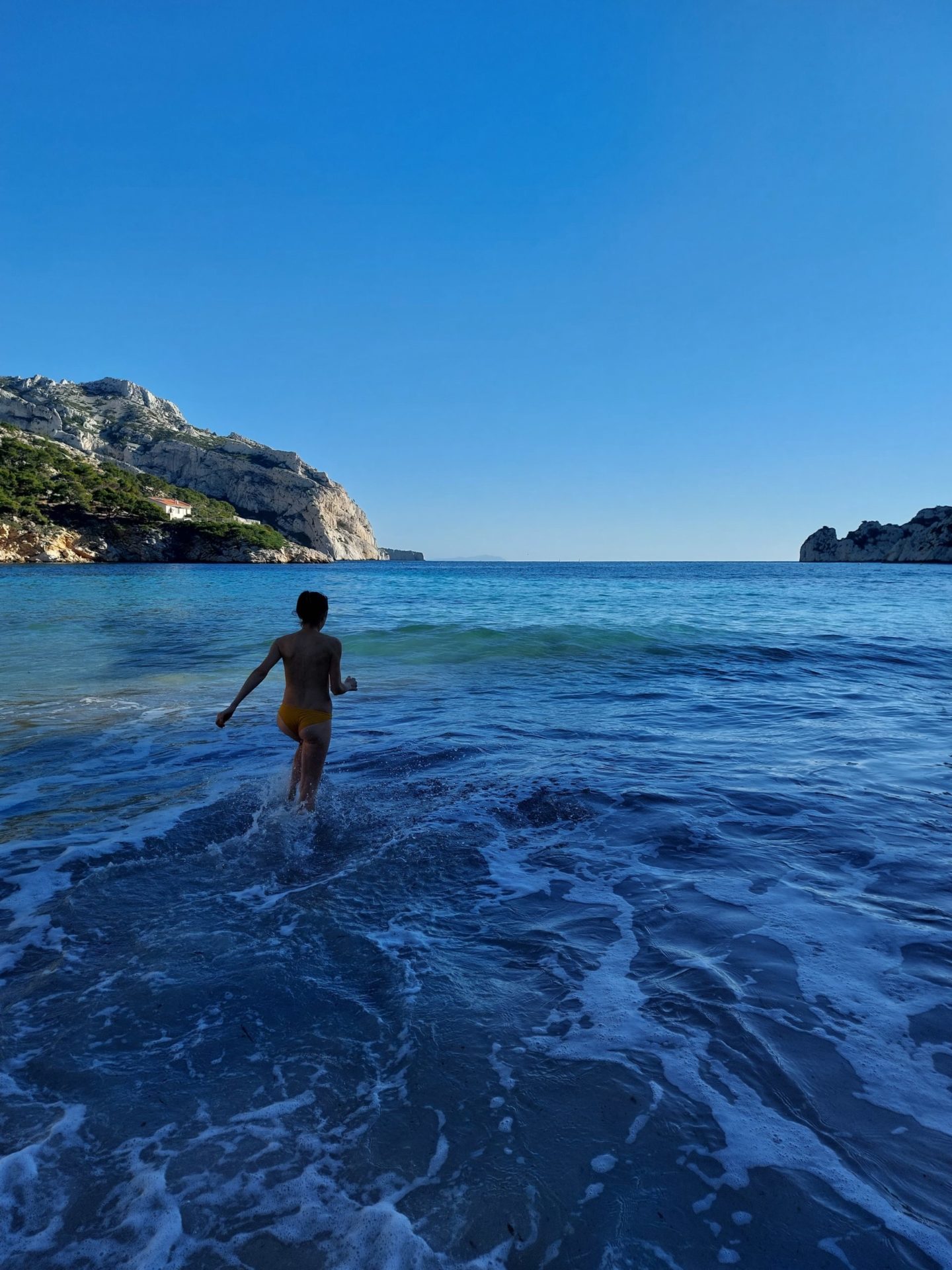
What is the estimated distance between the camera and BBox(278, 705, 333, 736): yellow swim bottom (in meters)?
6.63

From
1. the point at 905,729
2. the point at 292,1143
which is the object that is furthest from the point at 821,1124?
the point at 905,729

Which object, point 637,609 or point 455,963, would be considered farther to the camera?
point 637,609

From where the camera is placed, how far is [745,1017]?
3.53 m

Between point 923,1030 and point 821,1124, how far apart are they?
108 cm

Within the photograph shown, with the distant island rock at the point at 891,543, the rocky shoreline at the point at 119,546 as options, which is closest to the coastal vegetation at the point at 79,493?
the rocky shoreline at the point at 119,546

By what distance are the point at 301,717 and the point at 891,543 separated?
182580mm

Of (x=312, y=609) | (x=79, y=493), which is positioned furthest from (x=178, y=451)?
(x=312, y=609)

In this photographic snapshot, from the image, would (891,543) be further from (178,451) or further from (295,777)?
(295,777)

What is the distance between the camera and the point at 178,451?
148625mm

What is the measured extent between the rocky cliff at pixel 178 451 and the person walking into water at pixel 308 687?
154809 millimetres

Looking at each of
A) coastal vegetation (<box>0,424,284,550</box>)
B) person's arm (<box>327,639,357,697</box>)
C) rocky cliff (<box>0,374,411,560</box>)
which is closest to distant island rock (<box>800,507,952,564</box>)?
coastal vegetation (<box>0,424,284,550</box>)

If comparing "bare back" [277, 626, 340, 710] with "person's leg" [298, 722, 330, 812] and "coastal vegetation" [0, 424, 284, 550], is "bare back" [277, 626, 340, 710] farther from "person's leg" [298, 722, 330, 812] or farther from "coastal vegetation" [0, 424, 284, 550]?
"coastal vegetation" [0, 424, 284, 550]

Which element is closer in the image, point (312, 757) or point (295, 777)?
point (312, 757)

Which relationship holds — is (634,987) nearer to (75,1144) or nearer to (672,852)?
(672,852)
